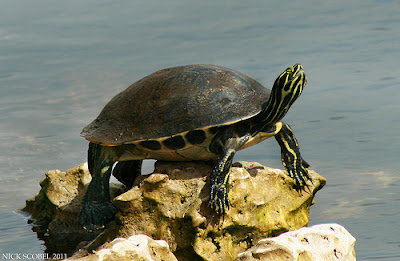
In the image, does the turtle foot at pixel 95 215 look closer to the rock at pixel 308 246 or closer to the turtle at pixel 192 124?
the turtle at pixel 192 124

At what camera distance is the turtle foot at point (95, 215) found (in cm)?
596

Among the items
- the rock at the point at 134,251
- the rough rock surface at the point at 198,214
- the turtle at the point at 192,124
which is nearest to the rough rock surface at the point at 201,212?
the rough rock surface at the point at 198,214

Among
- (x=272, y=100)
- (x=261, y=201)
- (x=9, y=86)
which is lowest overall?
(x=9, y=86)

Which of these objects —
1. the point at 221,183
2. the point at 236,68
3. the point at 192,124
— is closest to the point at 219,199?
the point at 221,183

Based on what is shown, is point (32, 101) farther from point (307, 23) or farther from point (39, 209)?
point (307, 23)

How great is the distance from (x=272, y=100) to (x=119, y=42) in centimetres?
849

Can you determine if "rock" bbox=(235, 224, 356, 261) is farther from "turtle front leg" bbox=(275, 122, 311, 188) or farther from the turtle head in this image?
the turtle head

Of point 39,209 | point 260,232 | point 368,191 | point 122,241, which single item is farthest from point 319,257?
point 39,209

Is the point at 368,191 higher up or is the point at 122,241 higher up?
the point at 122,241

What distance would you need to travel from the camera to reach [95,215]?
19.7 feet

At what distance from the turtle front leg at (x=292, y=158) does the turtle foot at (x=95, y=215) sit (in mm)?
1567

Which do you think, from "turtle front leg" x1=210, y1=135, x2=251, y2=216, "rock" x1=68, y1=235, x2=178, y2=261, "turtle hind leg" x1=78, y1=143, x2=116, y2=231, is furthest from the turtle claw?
"turtle hind leg" x1=78, y1=143, x2=116, y2=231

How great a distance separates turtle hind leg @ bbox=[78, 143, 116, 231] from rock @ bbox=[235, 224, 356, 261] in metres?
1.58

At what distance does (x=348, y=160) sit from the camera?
816 cm
